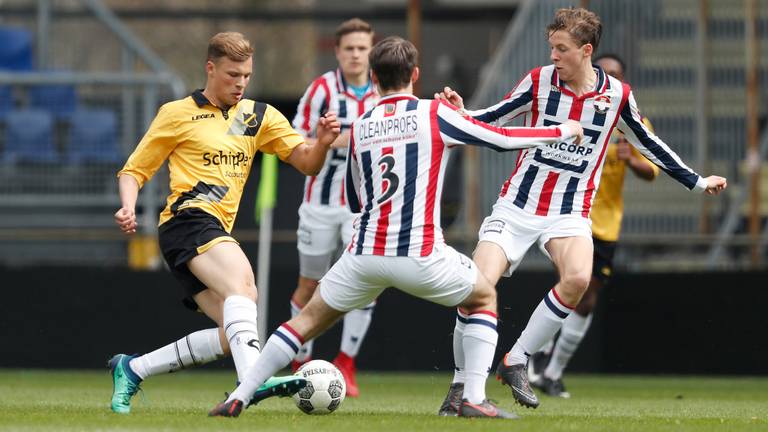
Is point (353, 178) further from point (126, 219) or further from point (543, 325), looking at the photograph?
point (543, 325)

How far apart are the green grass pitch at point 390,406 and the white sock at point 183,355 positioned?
0.24 metres

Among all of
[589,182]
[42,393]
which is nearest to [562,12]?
[589,182]

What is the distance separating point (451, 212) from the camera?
14852 mm

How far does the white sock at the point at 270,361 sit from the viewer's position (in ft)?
21.5

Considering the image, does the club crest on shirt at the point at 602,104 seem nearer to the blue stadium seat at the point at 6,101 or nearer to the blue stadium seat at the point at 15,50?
the blue stadium seat at the point at 6,101

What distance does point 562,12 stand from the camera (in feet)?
25.2

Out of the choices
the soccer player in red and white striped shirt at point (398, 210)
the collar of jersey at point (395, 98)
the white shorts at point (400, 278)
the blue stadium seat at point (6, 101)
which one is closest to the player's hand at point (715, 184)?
the soccer player in red and white striped shirt at point (398, 210)

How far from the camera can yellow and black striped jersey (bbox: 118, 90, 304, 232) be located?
7.14 m

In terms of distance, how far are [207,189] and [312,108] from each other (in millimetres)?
2776

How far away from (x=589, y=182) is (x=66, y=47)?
8.87 metres

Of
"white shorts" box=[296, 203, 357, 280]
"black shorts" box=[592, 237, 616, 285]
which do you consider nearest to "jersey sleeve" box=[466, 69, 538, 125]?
"white shorts" box=[296, 203, 357, 280]

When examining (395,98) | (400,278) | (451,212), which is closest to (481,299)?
(400,278)

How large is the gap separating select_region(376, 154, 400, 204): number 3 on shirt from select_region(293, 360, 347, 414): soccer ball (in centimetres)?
119

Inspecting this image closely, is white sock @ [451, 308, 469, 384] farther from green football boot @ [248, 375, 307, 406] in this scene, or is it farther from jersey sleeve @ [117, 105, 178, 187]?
jersey sleeve @ [117, 105, 178, 187]
